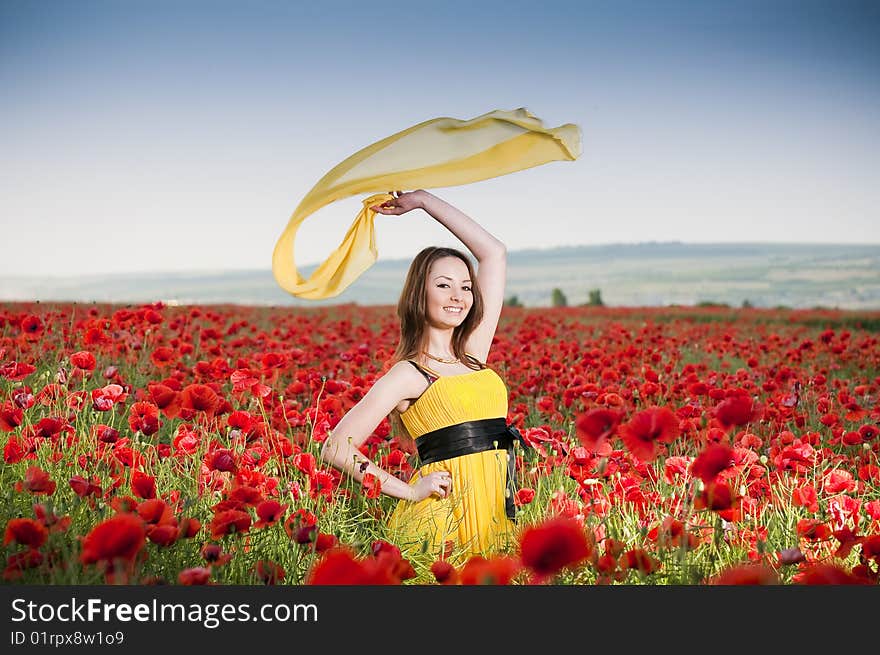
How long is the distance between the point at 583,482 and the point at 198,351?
363 cm

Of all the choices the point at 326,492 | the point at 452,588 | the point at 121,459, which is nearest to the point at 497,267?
the point at 326,492

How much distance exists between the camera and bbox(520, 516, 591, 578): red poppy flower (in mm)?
1304

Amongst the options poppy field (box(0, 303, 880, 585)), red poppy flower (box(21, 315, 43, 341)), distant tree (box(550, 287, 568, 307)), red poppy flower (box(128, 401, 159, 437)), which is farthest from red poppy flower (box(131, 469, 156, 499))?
distant tree (box(550, 287, 568, 307))

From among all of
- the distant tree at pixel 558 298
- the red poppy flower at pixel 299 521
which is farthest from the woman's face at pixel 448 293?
the distant tree at pixel 558 298

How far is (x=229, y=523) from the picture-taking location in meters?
1.71

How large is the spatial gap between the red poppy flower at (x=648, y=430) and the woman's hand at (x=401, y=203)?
144cm

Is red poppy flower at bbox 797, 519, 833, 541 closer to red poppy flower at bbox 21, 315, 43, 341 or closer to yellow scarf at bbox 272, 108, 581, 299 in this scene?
yellow scarf at bbox 272, 108, 581, 299

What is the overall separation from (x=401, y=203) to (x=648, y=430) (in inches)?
59.8

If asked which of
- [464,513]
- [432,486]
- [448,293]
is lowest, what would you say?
[464,513]

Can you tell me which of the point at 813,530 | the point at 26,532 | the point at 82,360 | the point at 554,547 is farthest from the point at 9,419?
the point at 813,530

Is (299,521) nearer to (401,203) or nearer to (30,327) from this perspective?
(401,203)

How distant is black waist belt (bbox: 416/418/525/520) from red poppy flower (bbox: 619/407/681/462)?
98 centimetres

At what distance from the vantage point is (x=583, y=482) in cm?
259

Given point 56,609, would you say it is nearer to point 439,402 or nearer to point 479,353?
point 439,402
